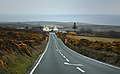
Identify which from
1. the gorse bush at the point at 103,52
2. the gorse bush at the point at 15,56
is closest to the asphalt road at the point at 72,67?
the gorse bush at the point at 15,56

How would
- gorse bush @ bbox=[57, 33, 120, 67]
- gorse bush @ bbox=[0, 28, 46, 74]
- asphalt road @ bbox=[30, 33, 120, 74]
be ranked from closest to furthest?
gorse bush @ bbox=[0, 28, 46, 74]
asphalt road @ bbox=[30, 33, 120, 74]
gorse bush @ bbox=[57, 33, 120, 67]

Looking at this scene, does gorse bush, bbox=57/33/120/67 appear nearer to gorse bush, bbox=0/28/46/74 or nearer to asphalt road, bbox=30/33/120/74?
asphalt road, bbox=30/33/120/74

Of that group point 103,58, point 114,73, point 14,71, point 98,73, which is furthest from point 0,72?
point 103,58

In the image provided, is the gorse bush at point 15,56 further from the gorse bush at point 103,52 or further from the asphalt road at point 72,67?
the gorse bush at point 103,52

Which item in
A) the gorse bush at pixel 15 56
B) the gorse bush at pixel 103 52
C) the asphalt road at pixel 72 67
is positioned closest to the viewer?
the gorse bush at pixel 15 56

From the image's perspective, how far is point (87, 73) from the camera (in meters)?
13.0

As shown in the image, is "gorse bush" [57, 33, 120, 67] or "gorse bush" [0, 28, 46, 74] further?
"gorse bush" [57, 33, 120, 67]

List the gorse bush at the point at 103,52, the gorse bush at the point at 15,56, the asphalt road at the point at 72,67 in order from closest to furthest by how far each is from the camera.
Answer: the gorse bush at the point at 15,56 < the asphalt road at the point at 72,67 < the gorse bush at the point at 103,52

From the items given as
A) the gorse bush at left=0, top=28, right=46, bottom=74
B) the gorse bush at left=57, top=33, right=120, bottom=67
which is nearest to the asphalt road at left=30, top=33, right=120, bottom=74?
the gorse bush at left=0, top=28, right=46, bottom=74

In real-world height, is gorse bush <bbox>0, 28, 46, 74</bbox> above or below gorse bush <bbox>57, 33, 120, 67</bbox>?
above

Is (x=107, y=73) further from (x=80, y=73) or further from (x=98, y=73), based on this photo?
(x=80, y=73)

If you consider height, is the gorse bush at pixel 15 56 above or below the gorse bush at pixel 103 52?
Result: above

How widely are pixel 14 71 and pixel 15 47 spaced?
9158mm

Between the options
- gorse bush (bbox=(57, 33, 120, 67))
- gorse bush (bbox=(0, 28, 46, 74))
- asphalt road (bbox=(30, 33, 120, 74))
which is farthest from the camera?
gorse bush (bbox=(57, 33, 120, 67))
